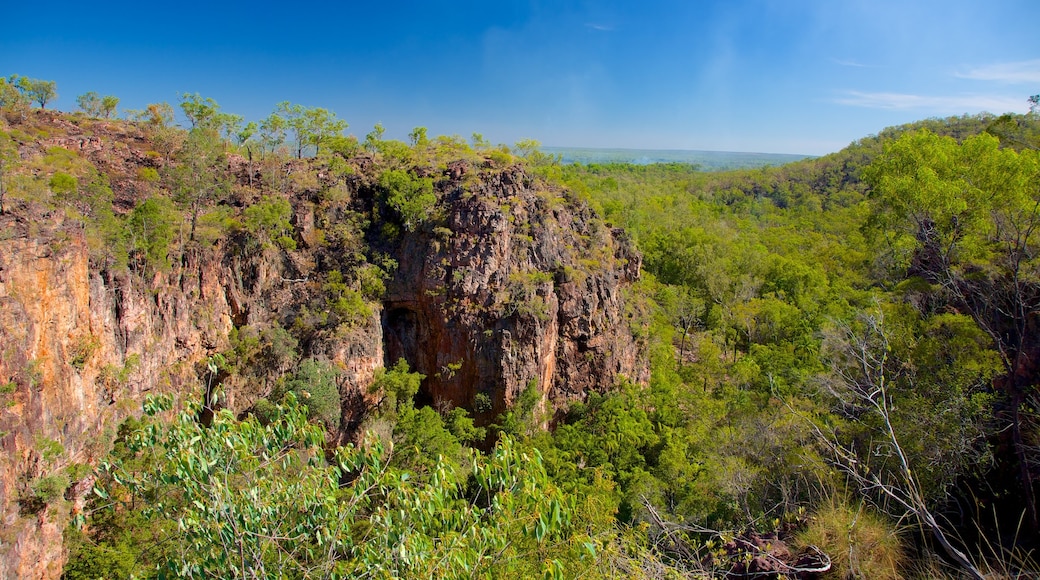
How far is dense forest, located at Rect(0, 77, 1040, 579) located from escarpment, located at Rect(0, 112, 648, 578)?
17 cm

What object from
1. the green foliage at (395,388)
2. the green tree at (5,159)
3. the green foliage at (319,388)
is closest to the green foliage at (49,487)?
the green foliage at (319,388)

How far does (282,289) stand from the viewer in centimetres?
2477

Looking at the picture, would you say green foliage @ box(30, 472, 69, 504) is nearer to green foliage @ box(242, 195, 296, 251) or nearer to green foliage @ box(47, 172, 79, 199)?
green foliage @ box(47, 172, 79, 199)

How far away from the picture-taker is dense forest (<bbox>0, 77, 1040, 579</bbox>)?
5941 millimetres

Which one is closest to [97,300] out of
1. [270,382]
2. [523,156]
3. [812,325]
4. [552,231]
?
[270,382]

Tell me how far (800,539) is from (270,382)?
21218mm

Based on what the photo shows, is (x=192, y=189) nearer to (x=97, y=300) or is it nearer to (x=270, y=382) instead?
(x=97, y=300)

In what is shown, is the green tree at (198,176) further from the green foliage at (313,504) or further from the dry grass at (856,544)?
the dry grass at (856,544)

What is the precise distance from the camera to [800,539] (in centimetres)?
784

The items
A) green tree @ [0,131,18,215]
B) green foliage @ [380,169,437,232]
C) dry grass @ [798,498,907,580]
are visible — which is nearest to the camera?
dry grass @ [798,498,907,580]

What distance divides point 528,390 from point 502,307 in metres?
4.14

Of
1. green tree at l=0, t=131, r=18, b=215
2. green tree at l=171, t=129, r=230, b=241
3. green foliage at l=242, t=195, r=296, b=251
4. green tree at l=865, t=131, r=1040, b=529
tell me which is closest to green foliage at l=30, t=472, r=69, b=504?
green tree at l=0, t=131, r=18, b=215

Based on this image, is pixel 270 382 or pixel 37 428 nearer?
pixel 37 428

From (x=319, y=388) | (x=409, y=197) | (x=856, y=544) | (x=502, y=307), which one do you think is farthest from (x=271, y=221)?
(x=856, y=544)
